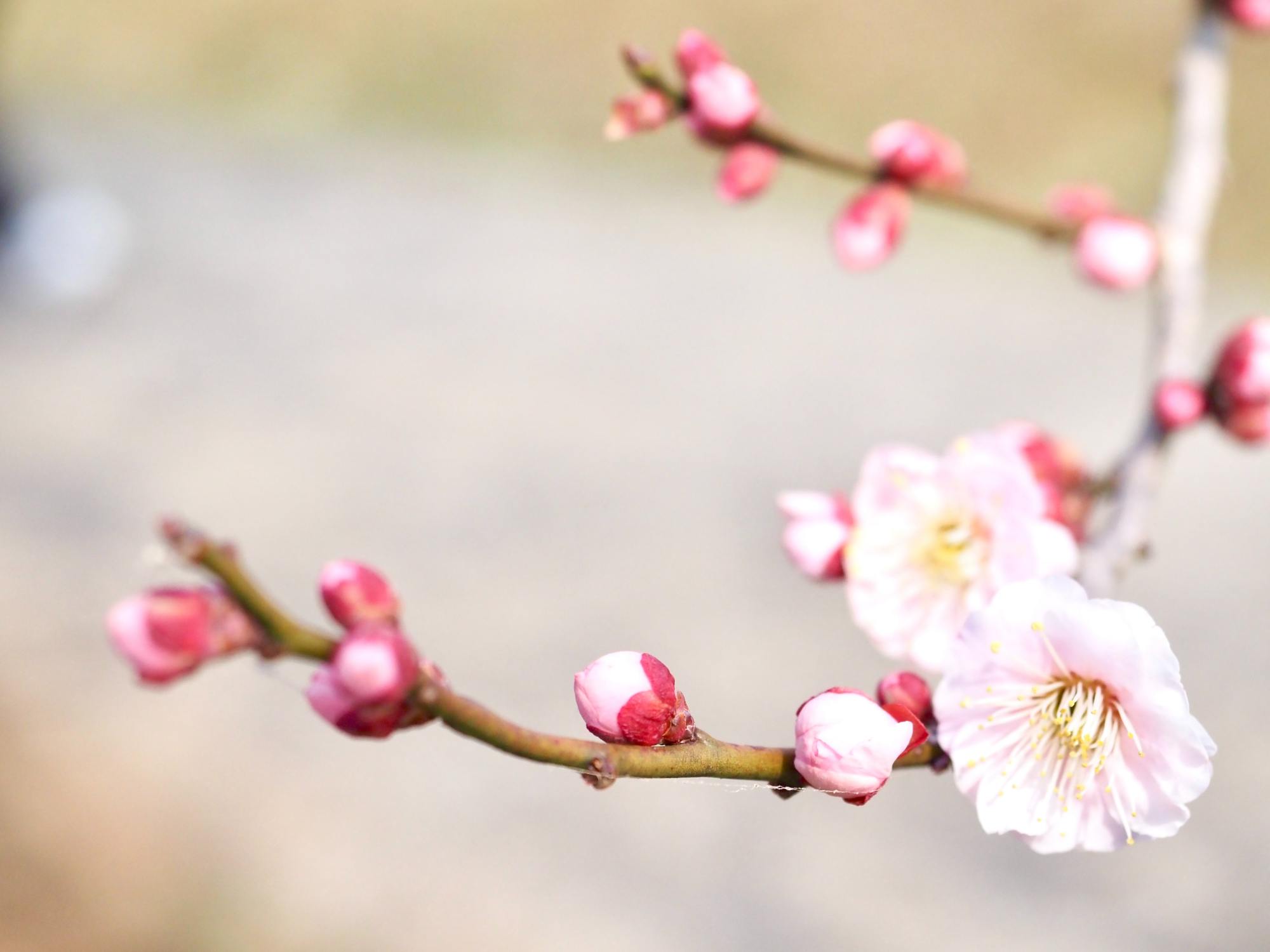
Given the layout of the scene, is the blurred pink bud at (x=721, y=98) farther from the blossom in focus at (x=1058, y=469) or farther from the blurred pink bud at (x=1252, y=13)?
the blurred pink bud at (x=1252, y=13)

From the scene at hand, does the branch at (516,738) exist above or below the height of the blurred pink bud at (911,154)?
below

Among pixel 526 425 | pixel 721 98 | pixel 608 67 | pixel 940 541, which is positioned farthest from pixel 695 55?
pixel 608 67

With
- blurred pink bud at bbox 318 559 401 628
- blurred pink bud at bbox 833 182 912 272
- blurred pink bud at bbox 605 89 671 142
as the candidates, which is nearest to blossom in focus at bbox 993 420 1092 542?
blurred pink bud at bbox 833 182 912 272

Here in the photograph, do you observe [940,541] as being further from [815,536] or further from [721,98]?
[721,98]

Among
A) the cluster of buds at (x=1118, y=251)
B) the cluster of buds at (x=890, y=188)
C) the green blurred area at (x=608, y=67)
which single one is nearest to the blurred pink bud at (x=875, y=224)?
the cluster of buds at (x=890, y=188)

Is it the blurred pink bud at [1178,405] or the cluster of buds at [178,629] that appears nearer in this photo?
the cluster of buds at [178,629]

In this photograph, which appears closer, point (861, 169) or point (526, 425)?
point (861, 169)
